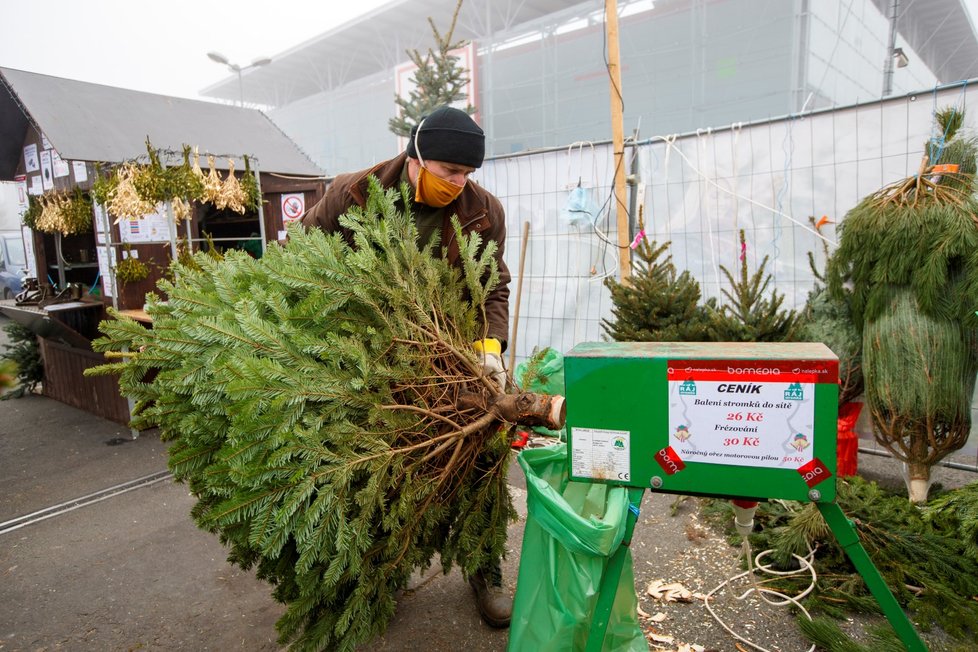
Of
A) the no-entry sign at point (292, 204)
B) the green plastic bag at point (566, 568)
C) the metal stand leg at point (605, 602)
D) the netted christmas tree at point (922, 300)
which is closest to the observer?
the metal stand leg at point (605, 602)

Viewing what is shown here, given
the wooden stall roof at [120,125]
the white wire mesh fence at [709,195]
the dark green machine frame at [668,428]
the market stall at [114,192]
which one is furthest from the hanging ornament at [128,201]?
the dark green machine frame at [668,428]

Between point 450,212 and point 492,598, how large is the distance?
1673 mm

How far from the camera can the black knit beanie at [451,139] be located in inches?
83.9

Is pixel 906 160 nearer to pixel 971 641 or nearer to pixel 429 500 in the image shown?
pixel 971 641

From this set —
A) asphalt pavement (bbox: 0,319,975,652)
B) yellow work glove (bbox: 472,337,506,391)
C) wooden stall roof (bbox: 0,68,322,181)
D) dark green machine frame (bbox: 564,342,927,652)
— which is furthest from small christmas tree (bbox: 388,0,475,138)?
dark green machine frame (bbox: 564,342,927,652)

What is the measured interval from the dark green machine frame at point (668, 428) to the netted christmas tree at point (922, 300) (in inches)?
78.5

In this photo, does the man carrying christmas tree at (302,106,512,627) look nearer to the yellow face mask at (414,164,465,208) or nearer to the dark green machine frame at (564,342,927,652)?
the yellow face mask at (414,164,465,208)

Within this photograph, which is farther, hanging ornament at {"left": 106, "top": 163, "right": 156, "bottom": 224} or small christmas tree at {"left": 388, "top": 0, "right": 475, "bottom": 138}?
small christmas tree at {"left": 388, "top": 0, "right": 475, "bottom": 138}

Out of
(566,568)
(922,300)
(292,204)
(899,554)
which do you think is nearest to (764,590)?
(899,554)

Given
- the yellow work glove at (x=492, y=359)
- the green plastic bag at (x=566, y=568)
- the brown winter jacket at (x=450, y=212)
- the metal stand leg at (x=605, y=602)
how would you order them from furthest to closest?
the brown winter jacket at (x=450, y=212)
the yellow work glove at (x=492, y=359)
the green plastic bag at (x=566, y=568)
the metal stand leg at (x=605, y=602)

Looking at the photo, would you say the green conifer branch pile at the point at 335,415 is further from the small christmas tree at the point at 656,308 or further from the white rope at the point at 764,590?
the small christmas tree at the point at 656,308

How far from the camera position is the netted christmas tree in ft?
9.68

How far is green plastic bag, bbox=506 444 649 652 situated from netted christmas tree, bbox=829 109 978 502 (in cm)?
209

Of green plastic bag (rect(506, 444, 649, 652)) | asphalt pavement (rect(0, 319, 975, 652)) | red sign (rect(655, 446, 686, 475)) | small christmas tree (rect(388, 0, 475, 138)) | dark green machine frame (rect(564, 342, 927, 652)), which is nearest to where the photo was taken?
dark green machine frame (rect(564, 342, 927, 652))
